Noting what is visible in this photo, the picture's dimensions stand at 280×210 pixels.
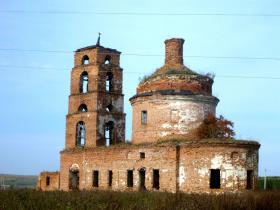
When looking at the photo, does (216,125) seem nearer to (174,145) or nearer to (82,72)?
(174,145)

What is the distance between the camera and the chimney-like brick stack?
28.3 metres

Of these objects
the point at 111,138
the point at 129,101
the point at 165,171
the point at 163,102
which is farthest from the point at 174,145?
the point at 111,138

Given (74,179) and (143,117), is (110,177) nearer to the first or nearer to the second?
(74,179)

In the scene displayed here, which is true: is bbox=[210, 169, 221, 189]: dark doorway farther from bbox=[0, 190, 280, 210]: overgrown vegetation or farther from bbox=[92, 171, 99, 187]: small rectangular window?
bbox=[0, 190, 280, 210]: overgrown vegetation

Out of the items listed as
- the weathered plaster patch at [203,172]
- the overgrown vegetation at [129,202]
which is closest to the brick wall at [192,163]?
the weathered plaster patch at [203,172]

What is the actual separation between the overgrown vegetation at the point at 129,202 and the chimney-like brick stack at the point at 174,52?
14683mm

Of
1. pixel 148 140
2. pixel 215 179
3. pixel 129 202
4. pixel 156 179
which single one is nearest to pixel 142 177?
pixel 156 179

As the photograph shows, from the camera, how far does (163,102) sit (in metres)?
26.1

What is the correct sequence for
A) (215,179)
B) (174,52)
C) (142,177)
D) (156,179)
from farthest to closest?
(174,52) → (142,177) → (156,179) → (215,179)

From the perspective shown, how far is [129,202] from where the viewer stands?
13680 mm

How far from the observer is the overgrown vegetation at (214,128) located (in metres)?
25.8

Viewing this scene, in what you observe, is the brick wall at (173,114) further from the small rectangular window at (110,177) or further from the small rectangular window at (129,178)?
the small rectangular window at (110,177)

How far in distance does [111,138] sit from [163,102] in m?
5.66

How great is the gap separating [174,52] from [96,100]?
550cm
